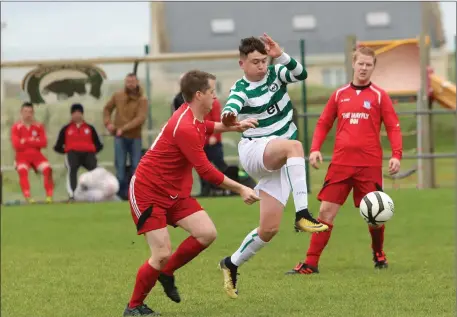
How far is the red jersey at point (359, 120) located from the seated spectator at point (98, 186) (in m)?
9.55

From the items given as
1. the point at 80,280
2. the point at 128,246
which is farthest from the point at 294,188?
the point at 128,246

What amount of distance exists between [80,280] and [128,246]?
305cm

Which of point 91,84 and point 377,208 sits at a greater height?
point 91,84

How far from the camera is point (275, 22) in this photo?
35.2 m

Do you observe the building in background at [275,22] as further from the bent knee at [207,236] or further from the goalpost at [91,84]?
the bent knee at [207,236]

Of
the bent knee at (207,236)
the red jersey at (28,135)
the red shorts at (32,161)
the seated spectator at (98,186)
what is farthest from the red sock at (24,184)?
the bent knee at (207,236)

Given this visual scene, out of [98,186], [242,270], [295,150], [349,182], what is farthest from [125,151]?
[295,150]

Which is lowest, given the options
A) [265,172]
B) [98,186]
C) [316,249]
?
[98,186]

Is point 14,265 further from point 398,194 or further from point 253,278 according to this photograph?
point 398,194

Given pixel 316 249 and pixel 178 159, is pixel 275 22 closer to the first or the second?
pixel 316 249

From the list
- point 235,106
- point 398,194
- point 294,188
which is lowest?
point 398,194

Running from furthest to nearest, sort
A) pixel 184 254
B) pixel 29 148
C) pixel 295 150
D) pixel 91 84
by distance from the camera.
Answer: pixel 91 84
pixel 29 148
pixel 295 150
pixel 184 254

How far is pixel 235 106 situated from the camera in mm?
8914

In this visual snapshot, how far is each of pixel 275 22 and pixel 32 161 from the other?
16.2 metres
